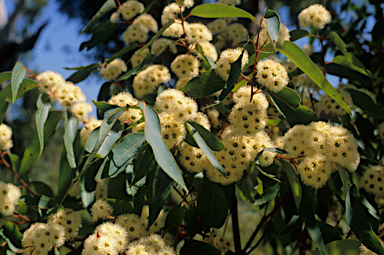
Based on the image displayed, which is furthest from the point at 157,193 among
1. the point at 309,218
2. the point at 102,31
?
the point at 102,31

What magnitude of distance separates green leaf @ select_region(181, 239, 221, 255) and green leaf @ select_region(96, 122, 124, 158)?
49cm

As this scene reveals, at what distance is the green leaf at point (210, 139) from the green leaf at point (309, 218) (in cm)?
37

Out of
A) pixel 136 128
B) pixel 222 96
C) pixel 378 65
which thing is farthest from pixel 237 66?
pixel 378 65

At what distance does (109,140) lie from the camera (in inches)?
33.0

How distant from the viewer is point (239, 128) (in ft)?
3.10

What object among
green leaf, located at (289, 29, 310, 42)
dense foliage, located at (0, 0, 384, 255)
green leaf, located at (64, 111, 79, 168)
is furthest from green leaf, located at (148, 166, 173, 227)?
green leaf, located at (289, 29, 310, 42)

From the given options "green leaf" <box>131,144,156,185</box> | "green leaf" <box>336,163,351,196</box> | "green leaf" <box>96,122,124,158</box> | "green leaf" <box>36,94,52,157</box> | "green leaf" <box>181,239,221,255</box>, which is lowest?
"green leaf" <box>181,239,221,255</box>

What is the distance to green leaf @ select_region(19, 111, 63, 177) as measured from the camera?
4.20ft

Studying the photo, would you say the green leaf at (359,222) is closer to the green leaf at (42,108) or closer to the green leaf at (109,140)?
the green leaf at (109,140)

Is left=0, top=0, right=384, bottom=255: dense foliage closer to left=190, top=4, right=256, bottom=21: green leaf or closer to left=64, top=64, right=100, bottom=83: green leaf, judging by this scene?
left=190, top=4, right=256, bottom=21: green leaf

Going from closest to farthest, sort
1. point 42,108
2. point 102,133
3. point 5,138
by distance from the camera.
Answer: point 102,133, point 42,108, point 5,138

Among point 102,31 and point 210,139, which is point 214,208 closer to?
point 210,139

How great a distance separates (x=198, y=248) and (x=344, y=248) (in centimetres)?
48

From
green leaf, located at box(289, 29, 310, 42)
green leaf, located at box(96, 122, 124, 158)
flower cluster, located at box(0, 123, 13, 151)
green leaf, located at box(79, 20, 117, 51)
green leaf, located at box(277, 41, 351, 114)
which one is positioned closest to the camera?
green leaf, located at box(96, 122, 124, 158)
